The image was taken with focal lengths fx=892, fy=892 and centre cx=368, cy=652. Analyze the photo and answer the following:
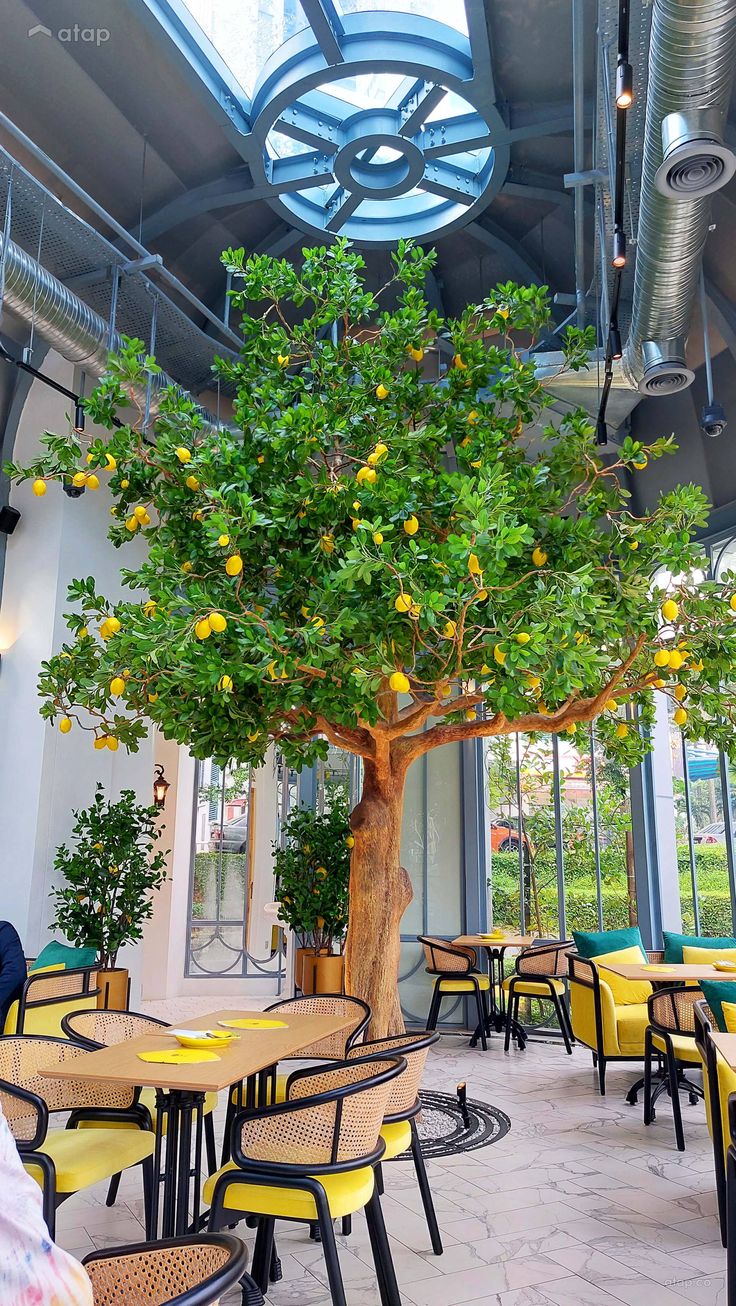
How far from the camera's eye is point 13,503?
306 inches

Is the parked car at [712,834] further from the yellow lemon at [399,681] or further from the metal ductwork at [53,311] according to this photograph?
the metal ductwork at [53,311]

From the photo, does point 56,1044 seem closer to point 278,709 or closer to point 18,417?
point 278,709

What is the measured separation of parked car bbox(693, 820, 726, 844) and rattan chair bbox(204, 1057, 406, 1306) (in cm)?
549

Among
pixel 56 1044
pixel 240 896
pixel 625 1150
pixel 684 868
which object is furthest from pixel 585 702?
pixel 240 896

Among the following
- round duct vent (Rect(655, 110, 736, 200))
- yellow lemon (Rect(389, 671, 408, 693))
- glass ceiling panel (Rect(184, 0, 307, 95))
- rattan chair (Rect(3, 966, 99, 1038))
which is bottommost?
rattan chair (Rect(3, 966, 99, 1038))

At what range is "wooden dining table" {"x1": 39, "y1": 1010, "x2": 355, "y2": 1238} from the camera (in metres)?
2.54

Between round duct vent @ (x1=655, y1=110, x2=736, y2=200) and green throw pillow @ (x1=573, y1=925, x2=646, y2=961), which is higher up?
round duct vent @ (x1=655, y1=110, x2=736, y2=200)

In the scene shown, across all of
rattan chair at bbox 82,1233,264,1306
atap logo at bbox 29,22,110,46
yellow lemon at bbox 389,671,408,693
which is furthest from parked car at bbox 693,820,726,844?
atap logo at bbox 29,22,110,46

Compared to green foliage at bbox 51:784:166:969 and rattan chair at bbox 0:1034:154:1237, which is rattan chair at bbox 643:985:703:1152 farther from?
green foliage at bbox 51:784:166:969

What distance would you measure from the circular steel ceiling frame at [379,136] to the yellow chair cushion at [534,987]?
20.0 feet

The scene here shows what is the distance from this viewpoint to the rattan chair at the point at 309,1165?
8.07ft

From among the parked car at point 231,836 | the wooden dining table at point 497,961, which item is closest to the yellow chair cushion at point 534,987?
the wooden dining table at point 497,961

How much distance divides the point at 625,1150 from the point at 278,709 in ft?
9.72

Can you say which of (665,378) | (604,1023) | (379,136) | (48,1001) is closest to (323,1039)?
(48,1001)
